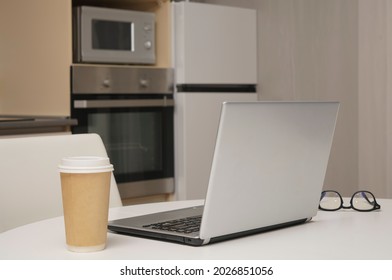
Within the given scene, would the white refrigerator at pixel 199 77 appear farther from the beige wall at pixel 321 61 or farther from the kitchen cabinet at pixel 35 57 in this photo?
the kitchen cabinet at pixel 35 57

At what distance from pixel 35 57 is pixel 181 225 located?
6.93ft

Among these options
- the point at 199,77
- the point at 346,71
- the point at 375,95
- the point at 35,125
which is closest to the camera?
the point at 35,125

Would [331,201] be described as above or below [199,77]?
below

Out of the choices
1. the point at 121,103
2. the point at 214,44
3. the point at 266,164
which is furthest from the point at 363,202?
the point at 214,44

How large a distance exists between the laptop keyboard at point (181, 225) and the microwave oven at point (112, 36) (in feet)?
6.58

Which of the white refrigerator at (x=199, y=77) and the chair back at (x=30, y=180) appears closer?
the chair back at (x=30, y=180)

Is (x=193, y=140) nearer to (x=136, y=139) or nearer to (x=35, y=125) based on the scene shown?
(x=136, y=139)

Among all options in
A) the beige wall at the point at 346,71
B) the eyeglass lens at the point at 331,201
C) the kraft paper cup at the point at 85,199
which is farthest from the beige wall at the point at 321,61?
the kraft paper cup at the point at 85,199

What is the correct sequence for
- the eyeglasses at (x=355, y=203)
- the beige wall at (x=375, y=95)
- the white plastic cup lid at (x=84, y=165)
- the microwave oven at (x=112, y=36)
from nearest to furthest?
1. the white plastic cup lid at (x=84, y=165)
2. the eyeglasses at (x=355, y=203)
3. the beige wall at (x=375, y=95)
4. the microwave oven at (x=112, y=36)

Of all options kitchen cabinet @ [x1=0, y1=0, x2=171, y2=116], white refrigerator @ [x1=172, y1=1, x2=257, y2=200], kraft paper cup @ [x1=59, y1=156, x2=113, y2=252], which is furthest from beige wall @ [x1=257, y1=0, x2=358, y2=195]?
kraft paper cup @ [x1=59, y1=156, x2=113, y2=252]

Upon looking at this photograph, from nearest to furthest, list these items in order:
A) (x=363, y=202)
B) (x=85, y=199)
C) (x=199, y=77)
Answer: (x=85, y=199)
(x=363, y=202)
(x=199, y=77)

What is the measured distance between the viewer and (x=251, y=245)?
111cm

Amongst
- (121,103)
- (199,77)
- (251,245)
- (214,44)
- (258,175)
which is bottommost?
(251,245)

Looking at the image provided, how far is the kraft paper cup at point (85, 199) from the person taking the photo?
102 cm
